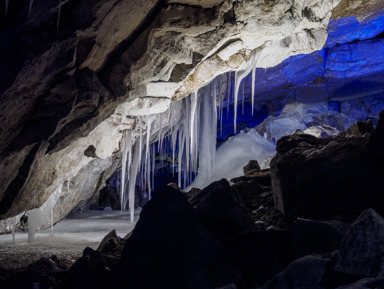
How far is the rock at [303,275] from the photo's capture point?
209cm

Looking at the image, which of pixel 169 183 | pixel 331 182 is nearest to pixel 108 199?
pixel 169 183

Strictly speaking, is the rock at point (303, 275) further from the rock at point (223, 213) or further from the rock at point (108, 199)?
the rock at point (108, 199)

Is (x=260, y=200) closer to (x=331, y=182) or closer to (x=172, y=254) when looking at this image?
(x=331, y=182)

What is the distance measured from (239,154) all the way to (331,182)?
810 centimetres

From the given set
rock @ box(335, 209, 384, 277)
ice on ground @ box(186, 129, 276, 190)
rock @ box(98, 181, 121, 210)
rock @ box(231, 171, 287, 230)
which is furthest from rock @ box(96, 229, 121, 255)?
rock @ box(98, 181, 121, 210)

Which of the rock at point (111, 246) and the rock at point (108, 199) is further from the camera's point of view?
the rock at point (108, 199)

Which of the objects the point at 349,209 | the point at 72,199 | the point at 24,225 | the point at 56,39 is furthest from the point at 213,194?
the point at 24,225

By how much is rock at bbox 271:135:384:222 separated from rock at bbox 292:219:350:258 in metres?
0.61

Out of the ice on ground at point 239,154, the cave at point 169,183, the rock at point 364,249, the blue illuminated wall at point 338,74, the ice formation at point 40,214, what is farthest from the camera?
the blue illuminated wall at point 338,74

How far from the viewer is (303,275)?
2172 millimetres

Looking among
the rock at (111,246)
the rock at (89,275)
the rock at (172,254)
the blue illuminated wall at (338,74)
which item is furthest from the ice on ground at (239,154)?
the rock at (89,275)

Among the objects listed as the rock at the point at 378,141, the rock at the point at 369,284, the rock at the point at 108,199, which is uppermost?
the rock at the point at 378,141

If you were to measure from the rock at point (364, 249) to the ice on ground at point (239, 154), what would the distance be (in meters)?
8.55

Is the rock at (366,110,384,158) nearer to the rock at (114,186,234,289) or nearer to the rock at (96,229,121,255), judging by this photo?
the rock at (114,186,234,289)
